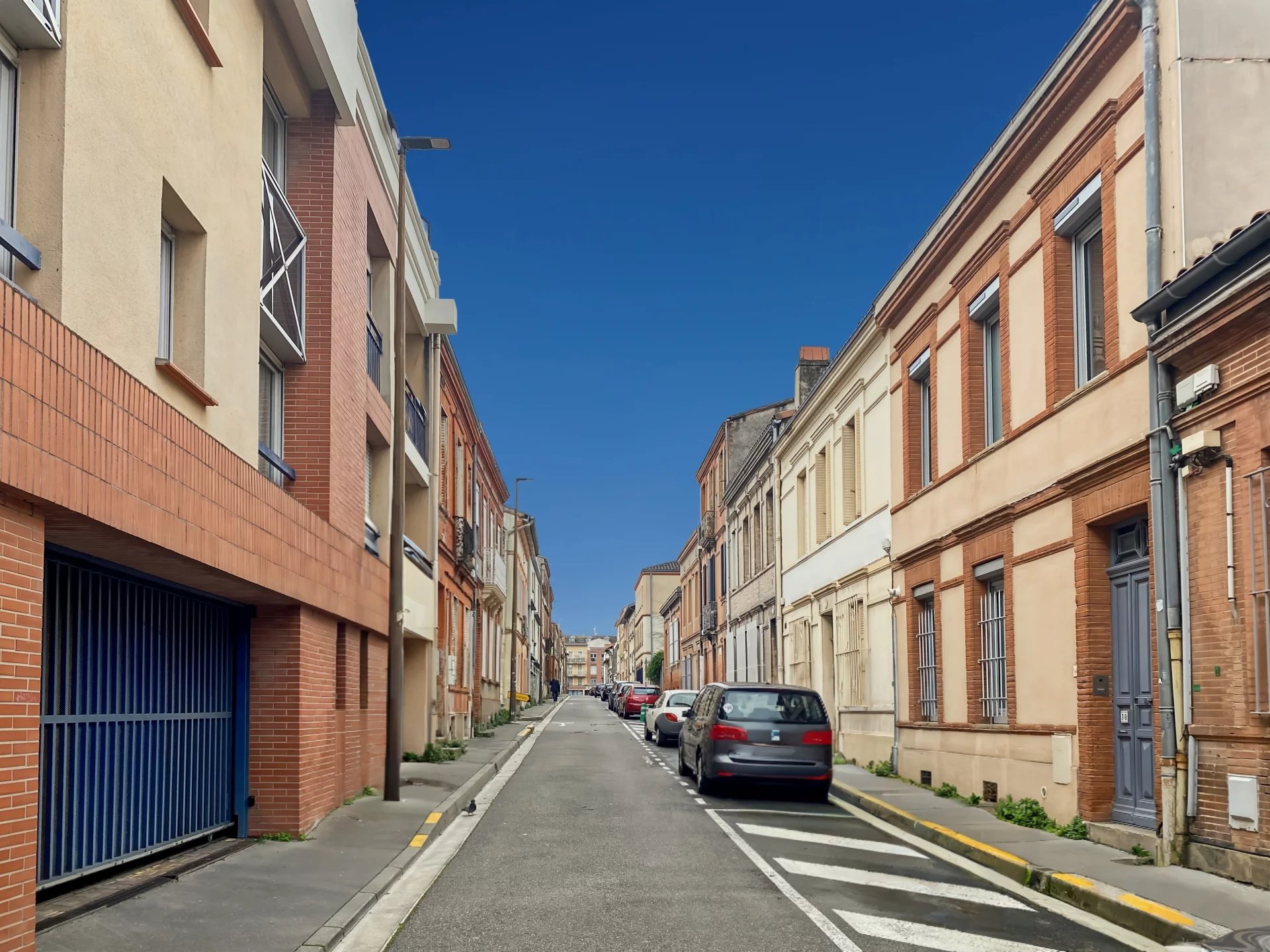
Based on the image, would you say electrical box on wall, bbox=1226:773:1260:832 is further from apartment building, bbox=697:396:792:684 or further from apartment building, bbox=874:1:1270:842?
apartment building, bbox=697:396:792:684

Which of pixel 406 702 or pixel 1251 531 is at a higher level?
pixel 1251 531

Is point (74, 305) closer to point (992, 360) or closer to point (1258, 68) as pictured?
point (1258, 68)

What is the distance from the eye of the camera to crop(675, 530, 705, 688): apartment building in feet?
186

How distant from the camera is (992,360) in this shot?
675 inches

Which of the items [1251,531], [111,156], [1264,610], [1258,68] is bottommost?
[1264,610]

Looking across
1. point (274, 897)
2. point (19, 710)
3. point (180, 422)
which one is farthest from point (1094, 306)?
point (19, 710)

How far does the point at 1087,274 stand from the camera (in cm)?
1407

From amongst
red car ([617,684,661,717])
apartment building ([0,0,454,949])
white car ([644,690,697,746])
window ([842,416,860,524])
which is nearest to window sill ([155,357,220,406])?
apartment building ([0,0,454,949])

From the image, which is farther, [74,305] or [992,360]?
[992,360]

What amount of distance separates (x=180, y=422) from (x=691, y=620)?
174 ft

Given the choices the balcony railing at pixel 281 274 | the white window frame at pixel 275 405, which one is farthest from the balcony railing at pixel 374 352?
the balcony railing at pixel 281 274

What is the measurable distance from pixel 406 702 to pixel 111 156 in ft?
57.6

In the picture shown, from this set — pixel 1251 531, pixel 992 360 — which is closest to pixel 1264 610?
pixel 1251 531

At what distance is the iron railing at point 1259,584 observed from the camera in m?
9.73
